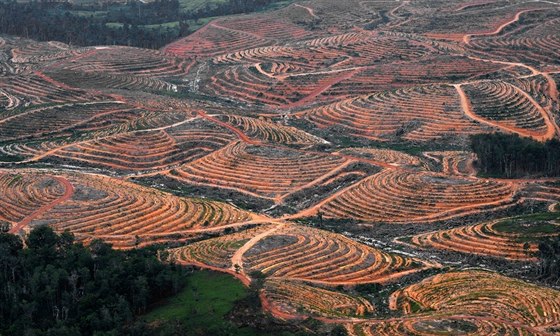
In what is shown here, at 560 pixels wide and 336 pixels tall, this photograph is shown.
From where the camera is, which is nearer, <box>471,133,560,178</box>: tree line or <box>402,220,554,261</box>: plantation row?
<box>402,220,554,261</box>: plantation row

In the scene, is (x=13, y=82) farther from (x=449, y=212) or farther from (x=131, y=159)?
(x=449, y=212)

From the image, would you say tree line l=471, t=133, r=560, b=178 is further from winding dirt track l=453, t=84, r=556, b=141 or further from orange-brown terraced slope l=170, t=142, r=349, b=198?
orange-brown terraced slope l=170, t=142, r=349, b=198

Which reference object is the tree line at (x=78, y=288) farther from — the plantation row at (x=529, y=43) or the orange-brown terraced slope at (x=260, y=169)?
the plantation row at (x=529, y=43)

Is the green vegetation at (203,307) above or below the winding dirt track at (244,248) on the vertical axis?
above

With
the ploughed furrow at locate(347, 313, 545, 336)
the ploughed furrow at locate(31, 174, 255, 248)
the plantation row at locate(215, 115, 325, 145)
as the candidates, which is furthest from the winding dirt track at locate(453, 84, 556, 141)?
the ploughed furrow at locate(347, 313, 545, 336)

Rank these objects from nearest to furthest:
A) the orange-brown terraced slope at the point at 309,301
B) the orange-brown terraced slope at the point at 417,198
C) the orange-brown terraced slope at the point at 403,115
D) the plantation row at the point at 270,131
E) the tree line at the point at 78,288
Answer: the orange-brown terraced slope at the point at 309,301 → the tree line at the point at 78,288 → the orange-brown terraced slope at the point at 417,198 → the plantation row at the point at 270,131 → the orange-brown terraced slope at the point at 403,115

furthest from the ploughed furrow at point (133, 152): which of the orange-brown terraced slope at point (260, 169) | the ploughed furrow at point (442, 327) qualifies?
the ploughed furrow at point (442, 327)

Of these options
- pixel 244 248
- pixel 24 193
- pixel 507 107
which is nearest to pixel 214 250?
pixel 244 248
